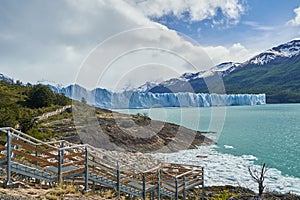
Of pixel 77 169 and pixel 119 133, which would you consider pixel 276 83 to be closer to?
pixel 119 133

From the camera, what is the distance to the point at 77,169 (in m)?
6.89

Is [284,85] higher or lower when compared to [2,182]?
higher

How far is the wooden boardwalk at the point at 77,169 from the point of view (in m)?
6.02

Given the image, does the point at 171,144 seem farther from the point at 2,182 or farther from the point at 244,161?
the point at 2,182

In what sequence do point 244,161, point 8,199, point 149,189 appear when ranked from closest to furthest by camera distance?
1. point 8,199
2. point 149,189
3. point 244,161

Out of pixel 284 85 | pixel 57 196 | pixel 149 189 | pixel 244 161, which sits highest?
pixel 284 85

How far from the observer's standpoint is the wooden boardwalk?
6016 millimetres

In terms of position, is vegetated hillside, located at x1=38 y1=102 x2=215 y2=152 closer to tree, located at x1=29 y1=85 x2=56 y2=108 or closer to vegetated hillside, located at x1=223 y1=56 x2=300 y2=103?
tree, located at x1=29 y1=85 x2=56 y2=108

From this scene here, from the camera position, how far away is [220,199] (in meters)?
9.83

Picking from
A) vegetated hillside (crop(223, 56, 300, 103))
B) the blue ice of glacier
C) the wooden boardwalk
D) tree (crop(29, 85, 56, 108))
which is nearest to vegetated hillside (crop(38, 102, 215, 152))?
tree (crop(29, 85, 56, 108))

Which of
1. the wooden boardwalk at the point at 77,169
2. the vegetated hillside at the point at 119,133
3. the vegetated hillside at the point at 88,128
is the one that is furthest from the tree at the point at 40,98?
the wooden boardwalk at the point at 77,169

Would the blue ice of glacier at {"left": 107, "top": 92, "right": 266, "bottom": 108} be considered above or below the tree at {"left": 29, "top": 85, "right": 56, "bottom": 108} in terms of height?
above

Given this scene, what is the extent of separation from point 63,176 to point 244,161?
1760cm

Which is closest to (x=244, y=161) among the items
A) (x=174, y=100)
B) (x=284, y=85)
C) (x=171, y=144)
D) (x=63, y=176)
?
(x=171, y=144)
